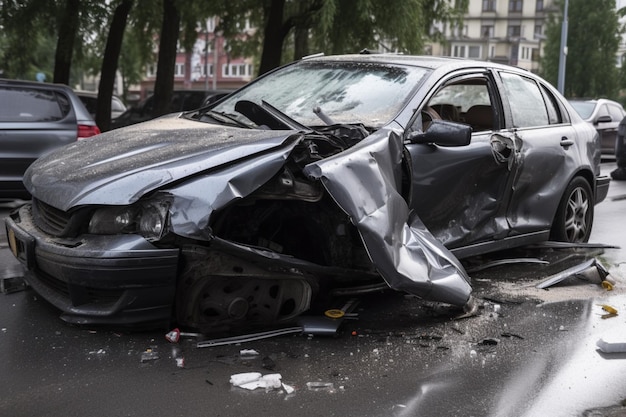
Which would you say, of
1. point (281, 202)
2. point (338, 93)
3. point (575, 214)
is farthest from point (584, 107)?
point (281, 202)

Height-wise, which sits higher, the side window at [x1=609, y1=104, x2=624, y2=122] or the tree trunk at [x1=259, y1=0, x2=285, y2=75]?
the tree trunk at [x1=259, y1=0, x2=285, y2=75]

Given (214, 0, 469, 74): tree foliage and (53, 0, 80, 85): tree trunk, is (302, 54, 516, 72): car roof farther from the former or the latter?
(53, 0, 80, 85): tree trunk

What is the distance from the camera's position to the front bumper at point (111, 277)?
3.52 meters

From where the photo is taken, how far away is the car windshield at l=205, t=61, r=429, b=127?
4.60 meters

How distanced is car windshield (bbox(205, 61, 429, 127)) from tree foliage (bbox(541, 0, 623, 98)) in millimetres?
37584

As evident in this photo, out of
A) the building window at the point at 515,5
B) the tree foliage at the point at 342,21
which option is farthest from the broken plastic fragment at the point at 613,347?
the building window at the point at 515,5

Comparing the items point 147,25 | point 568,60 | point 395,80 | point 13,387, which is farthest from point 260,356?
point 568,60

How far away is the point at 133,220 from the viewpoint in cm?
363

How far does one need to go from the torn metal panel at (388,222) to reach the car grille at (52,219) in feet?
4.40

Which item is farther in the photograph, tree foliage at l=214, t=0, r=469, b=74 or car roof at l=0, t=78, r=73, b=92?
tree foliage at l=214, t=0, r=469, b=74

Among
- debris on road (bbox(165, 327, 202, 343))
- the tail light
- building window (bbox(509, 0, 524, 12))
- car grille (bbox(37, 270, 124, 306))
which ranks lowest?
debris on road (bbox(165, 327, 202, 343))

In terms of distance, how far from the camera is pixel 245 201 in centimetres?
379

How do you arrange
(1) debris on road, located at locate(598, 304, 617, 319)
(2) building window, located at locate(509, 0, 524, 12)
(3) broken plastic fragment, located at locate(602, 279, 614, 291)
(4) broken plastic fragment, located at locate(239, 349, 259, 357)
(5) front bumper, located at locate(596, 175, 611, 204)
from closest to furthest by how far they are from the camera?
(4) broken plastic fragment, located at locate(239, 349, 259, 357) → (1) debris on road, located at locate(598, 304, 617, 319) → (3) broken plastic fragment, located at locate(602, 279, 614, 291) → (5) front bumper, located at locate(596, 175, 611, 204) → (2) building window, located at locate(509, 0, 524, 12)

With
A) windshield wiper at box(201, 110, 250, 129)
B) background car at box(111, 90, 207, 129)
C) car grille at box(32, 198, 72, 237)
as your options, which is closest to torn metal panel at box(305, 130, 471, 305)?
windshield wiper at box(201, 110, 250, 129)
